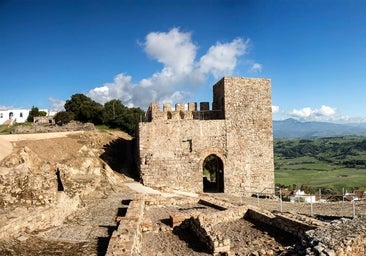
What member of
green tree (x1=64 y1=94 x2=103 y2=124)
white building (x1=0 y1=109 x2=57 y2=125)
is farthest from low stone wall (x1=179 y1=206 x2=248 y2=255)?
white building (x1=0 y1=109 x2=57 y2=125)

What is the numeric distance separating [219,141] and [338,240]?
1600 centimetres

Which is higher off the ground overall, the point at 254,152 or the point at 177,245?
the point at 254,152

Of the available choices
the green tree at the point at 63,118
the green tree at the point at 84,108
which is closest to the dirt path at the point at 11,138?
the green tree at the point at 63,118

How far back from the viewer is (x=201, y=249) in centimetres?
1014

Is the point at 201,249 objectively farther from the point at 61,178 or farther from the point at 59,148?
the point at 59,148

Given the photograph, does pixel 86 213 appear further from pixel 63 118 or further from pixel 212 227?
pixel 63 118

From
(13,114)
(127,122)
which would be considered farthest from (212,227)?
(13,114)

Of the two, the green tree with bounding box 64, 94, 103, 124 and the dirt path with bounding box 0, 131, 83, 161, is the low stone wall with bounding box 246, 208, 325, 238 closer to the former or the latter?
the dirt path with bounding box 0, 131, 83, 161

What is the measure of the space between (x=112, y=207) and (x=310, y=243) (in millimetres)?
10086

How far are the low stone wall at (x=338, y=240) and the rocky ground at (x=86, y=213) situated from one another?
0.89 m

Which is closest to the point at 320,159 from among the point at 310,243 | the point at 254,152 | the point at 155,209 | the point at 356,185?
the point at 356,185

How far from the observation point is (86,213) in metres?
13.7

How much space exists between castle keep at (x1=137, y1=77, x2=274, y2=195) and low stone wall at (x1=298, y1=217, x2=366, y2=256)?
14.2m

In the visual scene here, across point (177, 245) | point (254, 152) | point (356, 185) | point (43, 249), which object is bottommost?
point (356, 185)
